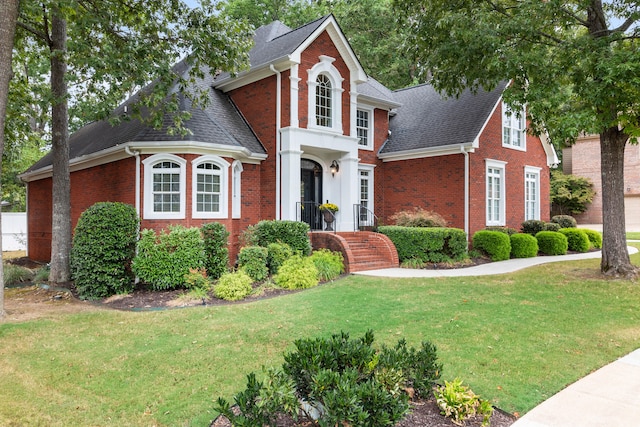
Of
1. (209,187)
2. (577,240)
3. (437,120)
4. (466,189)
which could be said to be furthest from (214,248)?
(577,240)

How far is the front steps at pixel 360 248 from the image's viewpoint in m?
12.4

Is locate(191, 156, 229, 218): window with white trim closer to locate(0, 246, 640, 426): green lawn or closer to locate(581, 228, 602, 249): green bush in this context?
locate(0, 246, 640, 426): green lawn

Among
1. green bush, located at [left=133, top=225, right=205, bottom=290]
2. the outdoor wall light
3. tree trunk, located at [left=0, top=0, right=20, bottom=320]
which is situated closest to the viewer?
tree trunk, located at [left=0, top=0, right=20, bottom=320]

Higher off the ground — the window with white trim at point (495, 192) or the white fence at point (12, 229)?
the window with white trim at point (495, 192)

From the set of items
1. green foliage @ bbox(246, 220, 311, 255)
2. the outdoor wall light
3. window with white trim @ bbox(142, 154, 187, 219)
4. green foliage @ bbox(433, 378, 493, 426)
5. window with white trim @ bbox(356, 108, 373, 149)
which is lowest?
green foliage @ bbox(433, 378, 493, 426)

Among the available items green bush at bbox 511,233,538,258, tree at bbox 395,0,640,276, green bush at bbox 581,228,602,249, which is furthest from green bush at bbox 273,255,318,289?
green bush at bbox 581,228,602,249

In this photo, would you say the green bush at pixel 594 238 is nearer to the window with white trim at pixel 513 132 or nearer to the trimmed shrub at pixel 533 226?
the trimmed shrub at pixel 533 226

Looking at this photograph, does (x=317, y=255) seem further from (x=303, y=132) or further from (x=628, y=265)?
(x=628, y=265)

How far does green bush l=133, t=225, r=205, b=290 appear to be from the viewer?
9.86 m

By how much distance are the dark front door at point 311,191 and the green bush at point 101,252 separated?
6.94m

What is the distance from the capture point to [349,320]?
6801mm

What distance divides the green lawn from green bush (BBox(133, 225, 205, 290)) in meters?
1.96

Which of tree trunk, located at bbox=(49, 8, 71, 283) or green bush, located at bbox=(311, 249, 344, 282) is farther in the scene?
green bush, located at bbox=(311, 249, 344, 282)

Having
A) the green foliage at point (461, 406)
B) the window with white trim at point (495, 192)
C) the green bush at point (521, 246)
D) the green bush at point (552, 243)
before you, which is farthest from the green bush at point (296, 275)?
the green bush at point (552, 243)
